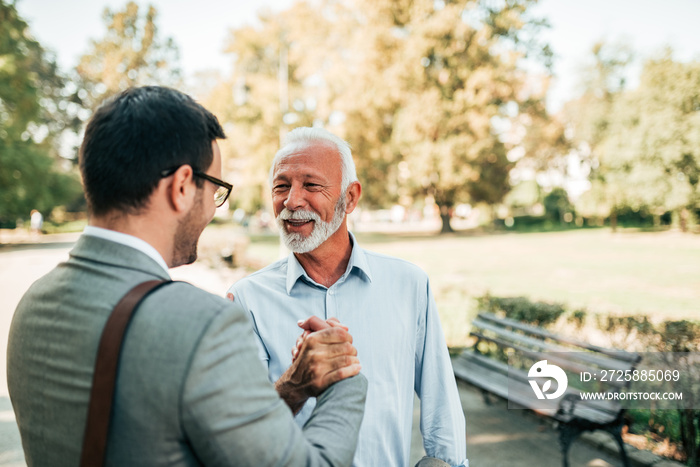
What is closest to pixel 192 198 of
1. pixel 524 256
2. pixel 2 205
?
pixel 524 256

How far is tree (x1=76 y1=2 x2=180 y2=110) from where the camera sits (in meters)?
36.4

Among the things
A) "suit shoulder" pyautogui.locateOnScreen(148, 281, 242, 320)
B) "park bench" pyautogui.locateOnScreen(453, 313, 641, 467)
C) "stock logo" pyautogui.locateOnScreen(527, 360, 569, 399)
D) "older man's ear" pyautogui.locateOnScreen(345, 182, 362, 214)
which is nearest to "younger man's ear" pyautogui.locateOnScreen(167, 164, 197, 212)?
"suit shoulder" pyautogui.locateOnScreen(148, 281, 242, 320)

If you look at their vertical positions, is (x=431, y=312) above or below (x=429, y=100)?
below

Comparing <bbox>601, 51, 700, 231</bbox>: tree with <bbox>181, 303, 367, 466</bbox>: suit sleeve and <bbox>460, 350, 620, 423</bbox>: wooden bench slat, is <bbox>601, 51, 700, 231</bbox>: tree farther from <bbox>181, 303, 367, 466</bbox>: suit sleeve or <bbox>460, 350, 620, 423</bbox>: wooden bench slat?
<bbox>181, 303, 367, 466</bbox>: suit sleeve

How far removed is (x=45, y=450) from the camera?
3.59 feet

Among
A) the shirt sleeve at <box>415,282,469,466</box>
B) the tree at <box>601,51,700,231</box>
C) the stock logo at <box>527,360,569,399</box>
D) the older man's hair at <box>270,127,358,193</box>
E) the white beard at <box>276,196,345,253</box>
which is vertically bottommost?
the stock logo at <box>527,360,569,399</box>

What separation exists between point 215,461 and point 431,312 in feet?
4.58

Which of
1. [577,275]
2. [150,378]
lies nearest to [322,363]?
[150,378]

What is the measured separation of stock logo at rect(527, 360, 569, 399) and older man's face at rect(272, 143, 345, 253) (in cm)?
368

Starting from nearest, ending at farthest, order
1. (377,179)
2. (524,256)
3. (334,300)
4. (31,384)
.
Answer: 1. (31,384)
2. (334,300)
3. (524,256)
4. (377,179)

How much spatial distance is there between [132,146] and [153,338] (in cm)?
48

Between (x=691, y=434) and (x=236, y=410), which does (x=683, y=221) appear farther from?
(x=236, y=410)

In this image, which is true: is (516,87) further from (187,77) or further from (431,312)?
(431,312)

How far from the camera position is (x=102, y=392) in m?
1.00
